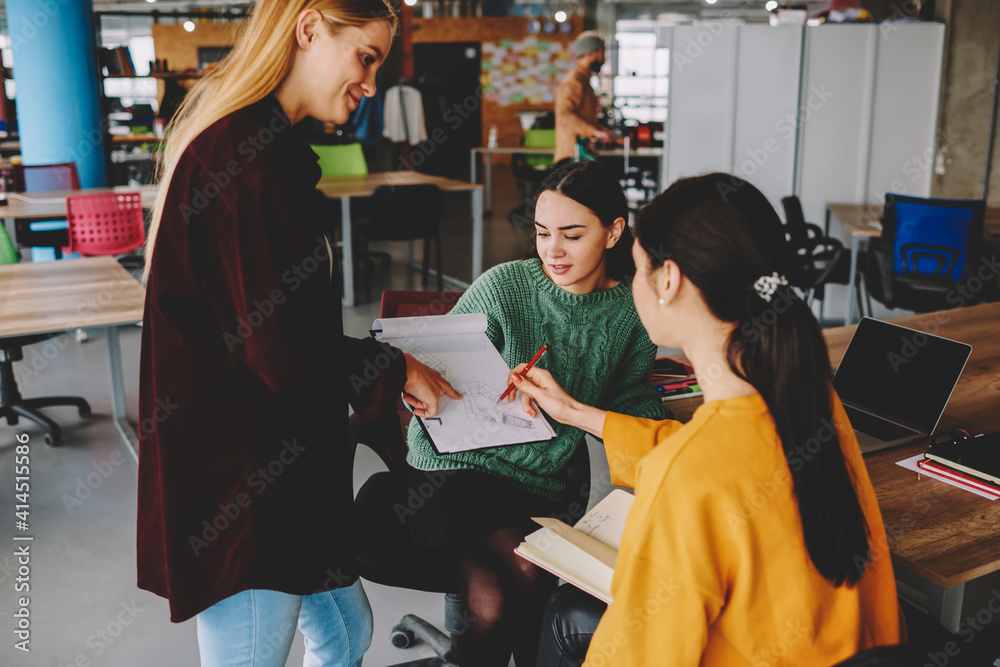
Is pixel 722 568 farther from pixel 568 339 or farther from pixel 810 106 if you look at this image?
pixel 810 106

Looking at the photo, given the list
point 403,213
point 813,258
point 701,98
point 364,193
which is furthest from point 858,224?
point 364,193

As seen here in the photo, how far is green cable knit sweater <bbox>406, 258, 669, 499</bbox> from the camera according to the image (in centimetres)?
183

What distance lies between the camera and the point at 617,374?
1908 mm

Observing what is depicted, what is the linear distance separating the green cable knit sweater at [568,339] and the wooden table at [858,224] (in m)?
3.21

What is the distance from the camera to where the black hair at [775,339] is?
3.40ft

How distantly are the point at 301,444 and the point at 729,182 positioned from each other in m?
0.71

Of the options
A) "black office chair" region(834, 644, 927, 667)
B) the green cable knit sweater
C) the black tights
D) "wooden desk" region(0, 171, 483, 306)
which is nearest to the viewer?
"black office chair" region(834, 644, 927, 667)

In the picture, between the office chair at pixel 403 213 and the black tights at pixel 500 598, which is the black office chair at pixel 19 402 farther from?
the black tights at pixel 500 598

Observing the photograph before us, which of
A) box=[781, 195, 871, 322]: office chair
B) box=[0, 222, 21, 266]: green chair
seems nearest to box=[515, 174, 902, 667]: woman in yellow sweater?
box=[0, 222, 21, 266]: green chair

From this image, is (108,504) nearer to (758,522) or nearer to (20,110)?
(758,522)

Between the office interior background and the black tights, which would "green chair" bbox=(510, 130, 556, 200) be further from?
the black tights

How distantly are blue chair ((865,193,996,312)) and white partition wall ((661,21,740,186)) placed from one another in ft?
4.53

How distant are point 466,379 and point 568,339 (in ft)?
1.22

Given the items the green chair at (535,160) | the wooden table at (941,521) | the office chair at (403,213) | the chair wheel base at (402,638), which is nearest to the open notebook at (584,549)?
the wooden table at (941,521)
